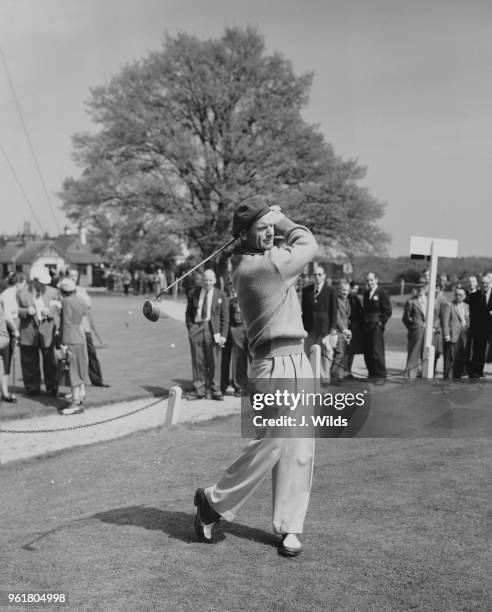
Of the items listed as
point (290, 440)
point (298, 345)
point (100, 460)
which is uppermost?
point (298, 345)

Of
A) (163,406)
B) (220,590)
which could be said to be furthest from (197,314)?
(220,590)

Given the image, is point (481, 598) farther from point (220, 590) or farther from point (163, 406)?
point (163, 406)

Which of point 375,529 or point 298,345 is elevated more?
point 298,345

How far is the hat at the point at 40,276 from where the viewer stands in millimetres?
12258

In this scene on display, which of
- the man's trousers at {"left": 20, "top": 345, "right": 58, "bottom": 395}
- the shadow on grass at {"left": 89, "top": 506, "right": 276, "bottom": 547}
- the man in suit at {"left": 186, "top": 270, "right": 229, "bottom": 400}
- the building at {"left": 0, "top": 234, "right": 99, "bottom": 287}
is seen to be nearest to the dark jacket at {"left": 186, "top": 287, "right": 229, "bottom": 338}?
the man in suit at {"left": 186, "top": 270, "right": 229, "bottom": 400}

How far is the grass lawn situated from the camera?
3887mm

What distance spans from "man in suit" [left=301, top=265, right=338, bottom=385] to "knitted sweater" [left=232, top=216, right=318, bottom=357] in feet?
26.0

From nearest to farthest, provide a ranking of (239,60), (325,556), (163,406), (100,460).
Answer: (325,556) → (100,460) → (163,406) → (239,60)

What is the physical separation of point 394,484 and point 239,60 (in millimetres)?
39631

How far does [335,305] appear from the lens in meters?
12.6

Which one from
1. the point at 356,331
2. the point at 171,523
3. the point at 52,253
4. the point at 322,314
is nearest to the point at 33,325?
the point at 322,314

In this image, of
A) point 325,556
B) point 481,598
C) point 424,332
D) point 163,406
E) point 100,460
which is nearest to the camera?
point 481,598

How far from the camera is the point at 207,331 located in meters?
11.8

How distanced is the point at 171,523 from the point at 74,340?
20.6 feet
